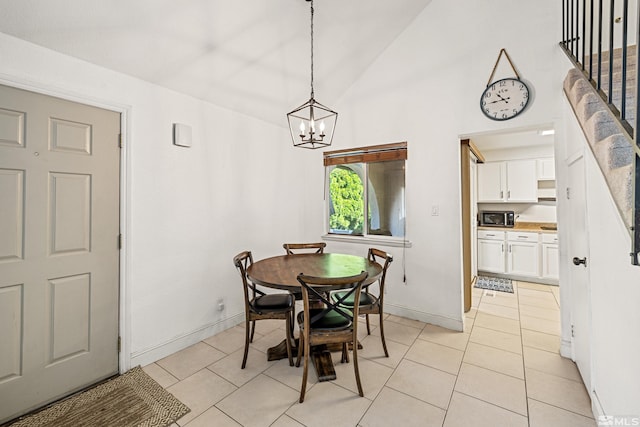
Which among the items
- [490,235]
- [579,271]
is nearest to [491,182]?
[490,235]

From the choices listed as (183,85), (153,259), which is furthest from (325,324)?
(183,85)

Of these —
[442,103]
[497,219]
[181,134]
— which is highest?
[442,103]

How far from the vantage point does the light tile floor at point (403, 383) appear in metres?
1.77

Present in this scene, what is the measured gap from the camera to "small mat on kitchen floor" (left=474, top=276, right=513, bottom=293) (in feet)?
14.2

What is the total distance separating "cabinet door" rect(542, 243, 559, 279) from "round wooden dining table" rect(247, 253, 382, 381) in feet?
11.8

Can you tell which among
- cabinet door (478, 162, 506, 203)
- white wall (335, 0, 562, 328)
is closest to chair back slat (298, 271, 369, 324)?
white wall (335, 0, 562, 328)

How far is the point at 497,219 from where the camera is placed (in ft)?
16.4

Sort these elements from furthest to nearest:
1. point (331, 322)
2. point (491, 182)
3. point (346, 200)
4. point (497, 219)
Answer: point (491, 182)
point (497, 219)
point (346, 200)
point (331, 322)

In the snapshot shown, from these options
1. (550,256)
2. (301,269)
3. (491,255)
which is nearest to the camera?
(301,269)

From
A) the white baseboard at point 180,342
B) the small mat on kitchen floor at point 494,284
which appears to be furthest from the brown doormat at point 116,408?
the small mat on kitchen floor at point 494,284

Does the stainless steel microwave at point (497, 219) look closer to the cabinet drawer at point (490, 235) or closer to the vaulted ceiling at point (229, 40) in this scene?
the cabinet drawer at point (490, 235)

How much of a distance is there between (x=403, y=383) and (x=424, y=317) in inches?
48.4

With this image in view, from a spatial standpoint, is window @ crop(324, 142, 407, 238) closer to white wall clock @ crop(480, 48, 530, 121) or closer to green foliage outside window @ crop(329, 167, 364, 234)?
green foliage outside window @ crop(329, 167, 364, 234)

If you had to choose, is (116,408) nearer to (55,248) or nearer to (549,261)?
(55,248)
